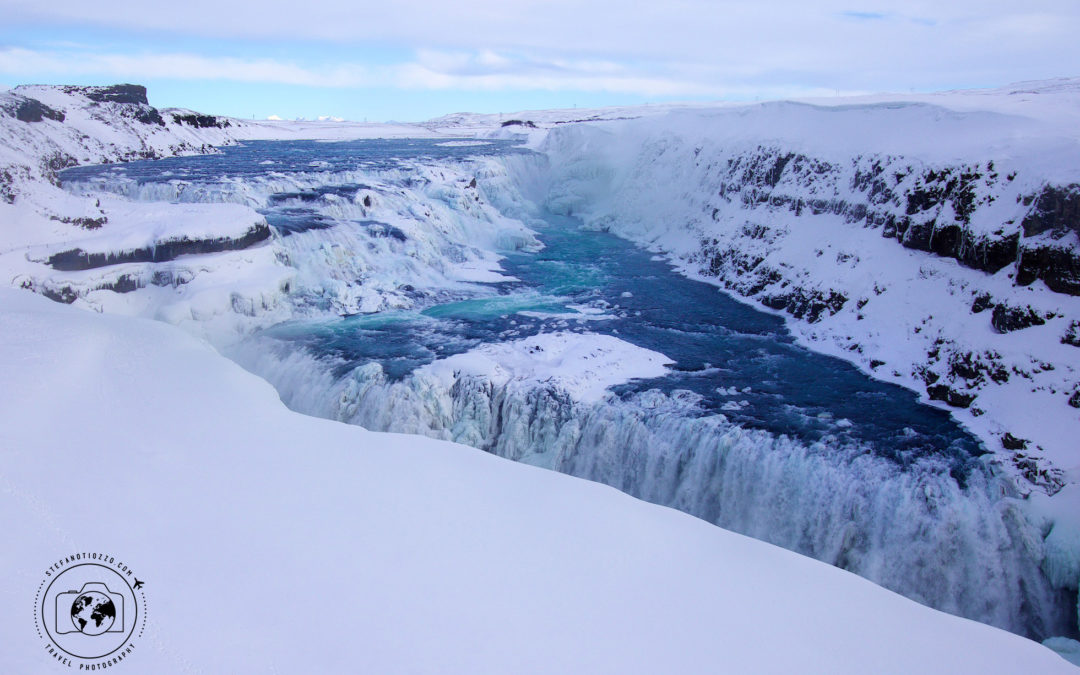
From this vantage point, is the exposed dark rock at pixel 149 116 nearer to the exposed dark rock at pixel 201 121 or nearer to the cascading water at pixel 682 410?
the exposed dark rock at pixel 201 121

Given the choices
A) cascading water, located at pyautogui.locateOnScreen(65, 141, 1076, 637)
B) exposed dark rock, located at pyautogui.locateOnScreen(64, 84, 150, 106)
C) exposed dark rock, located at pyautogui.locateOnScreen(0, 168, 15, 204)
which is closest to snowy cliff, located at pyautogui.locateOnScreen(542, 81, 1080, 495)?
cascading water, located at pyautogui.locateOnScreen(65, 141, 1076, 637)

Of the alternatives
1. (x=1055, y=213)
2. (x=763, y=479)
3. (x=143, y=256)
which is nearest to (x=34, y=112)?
(x=143, y=256)

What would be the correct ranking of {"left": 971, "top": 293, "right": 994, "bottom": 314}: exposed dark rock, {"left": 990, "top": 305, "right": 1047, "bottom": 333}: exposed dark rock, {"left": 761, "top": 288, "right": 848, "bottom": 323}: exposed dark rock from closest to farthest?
1. {"left": 990, "top": 305, "right": 1047, "bottom": 333}: exposed dark rock
2. {"left": 971, "top": 293, "right": 994, "bottom": 314}: exposed dark rock
3. {"left": 761, "top": 288, "right": 848, "bottom": 323}: exposed dark rock

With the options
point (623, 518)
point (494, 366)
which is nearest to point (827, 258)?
point (494, 366)

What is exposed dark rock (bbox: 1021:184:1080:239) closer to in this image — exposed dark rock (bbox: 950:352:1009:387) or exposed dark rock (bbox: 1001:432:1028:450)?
exposed dark rock (bbox: 950:352:1009:387)

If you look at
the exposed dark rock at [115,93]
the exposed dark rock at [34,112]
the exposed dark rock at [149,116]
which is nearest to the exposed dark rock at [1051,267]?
the exposed dark rock at [34,112]

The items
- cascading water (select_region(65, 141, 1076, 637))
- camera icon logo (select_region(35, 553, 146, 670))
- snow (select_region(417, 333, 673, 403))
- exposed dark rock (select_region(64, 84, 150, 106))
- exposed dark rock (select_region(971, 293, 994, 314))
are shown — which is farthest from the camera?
exposed dark rock (select_region(64, 84, 150, 106))
